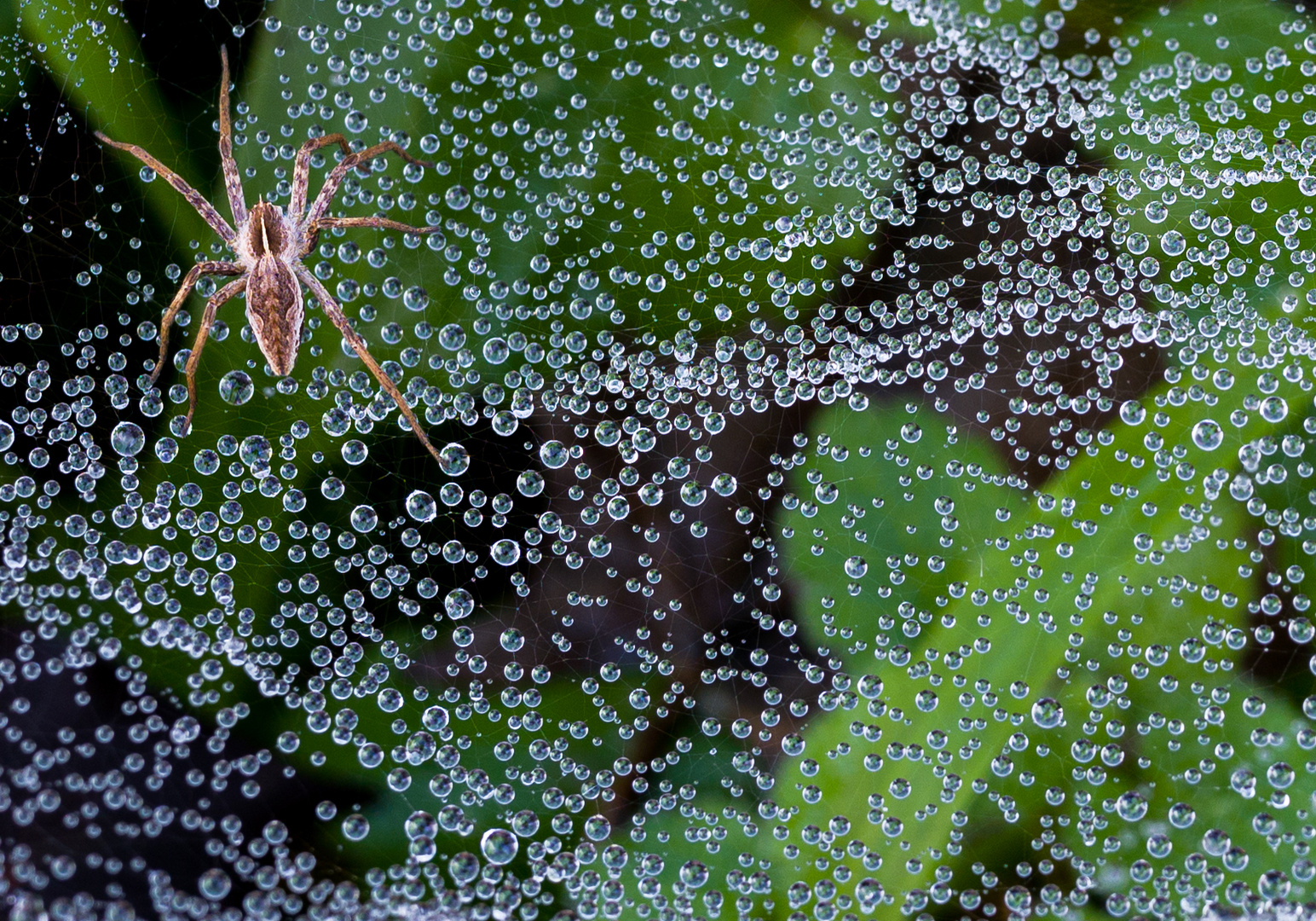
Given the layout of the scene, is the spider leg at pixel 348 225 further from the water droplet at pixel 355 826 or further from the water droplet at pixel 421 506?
the water droplet at pixel 355 826

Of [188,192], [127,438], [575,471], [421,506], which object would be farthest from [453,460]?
[188,192]

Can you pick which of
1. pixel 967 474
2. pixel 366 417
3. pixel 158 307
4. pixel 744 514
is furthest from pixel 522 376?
pixel 967 474

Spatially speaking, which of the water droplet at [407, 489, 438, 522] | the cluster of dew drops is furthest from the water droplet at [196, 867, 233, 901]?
the water droplet at [407, 489, 438, 522]

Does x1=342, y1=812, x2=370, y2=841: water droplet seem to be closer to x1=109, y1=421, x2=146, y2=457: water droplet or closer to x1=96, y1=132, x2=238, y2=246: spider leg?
x1=109, y1=421, x2=146, y2=457: water droplet

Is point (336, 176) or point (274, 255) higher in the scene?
point (336, 176)

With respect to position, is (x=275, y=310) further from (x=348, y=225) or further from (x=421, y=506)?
(x=421, y=506)

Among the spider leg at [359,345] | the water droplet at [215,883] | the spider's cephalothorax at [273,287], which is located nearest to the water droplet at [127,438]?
the spider's cephalothorax at [273,287]
